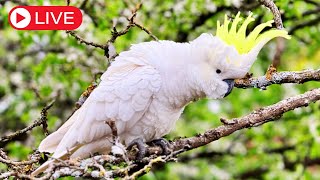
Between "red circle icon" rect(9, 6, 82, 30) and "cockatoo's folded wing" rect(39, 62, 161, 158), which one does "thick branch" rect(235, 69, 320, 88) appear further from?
"red circle icon" rect(9, 6, 82, 30)

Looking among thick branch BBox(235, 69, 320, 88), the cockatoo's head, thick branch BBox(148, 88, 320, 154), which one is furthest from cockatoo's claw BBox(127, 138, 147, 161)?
thick branch BBox(235, 69, 320, 88)

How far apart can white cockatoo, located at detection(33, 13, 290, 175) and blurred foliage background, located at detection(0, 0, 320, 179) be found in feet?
3.06

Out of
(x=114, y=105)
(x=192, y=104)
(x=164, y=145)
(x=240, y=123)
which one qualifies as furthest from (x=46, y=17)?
(x=192, y=104)

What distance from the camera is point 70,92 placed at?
4289 millimetres

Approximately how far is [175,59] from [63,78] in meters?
1.82

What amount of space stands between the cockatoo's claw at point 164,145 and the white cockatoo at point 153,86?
27 millimetres

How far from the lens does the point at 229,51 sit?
2.25 m

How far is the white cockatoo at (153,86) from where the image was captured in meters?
2.27

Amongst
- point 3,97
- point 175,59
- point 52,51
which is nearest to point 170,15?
point 52,51

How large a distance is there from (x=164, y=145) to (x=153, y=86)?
212 millimetres

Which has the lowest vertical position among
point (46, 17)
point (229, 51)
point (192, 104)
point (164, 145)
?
point (164, 145)

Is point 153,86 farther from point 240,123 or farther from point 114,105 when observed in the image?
point 240,123

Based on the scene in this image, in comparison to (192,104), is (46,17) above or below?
above

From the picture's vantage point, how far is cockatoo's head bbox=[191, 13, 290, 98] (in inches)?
87.9
